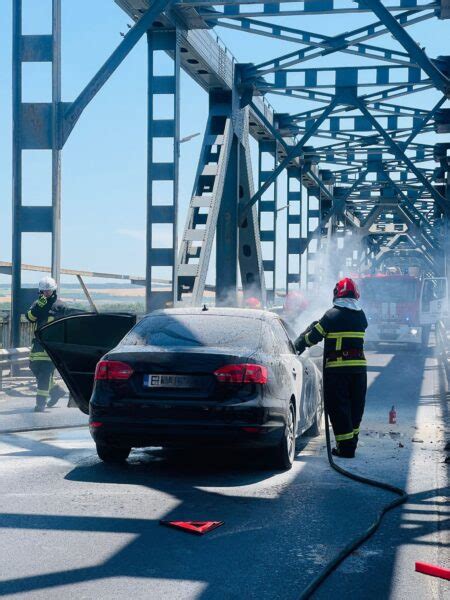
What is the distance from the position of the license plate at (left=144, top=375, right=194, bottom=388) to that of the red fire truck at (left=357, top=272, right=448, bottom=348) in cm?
2408

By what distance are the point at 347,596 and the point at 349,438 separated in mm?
4455

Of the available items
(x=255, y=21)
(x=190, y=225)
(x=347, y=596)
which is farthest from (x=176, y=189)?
(x=347, y=596)

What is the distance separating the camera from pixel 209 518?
6199 mm

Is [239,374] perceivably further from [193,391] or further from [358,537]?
[358,537]

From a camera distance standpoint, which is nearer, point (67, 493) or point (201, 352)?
point (67, 493)

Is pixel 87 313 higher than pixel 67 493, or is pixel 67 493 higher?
pixel 87 313

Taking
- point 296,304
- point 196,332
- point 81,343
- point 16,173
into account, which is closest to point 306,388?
point 196,332

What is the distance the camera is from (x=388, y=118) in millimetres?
29391

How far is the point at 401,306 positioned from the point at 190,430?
25661 mm

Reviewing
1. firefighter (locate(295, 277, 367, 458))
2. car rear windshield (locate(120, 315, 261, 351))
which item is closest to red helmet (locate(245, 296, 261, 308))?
firefighter (locate(295, 277, 367, 458))

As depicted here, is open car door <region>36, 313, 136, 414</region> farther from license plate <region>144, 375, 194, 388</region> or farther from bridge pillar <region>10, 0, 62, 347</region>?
bridge pillar <region>10, 0, 62, 347</region>

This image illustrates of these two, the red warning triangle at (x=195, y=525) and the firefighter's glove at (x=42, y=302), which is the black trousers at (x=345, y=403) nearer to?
the red warning triangle at (x=195, y=525)

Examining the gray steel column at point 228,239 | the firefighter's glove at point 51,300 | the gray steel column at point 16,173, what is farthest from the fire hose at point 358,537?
the gray steel column at point 228,239

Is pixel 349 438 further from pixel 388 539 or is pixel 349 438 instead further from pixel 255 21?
pixel 255 21
